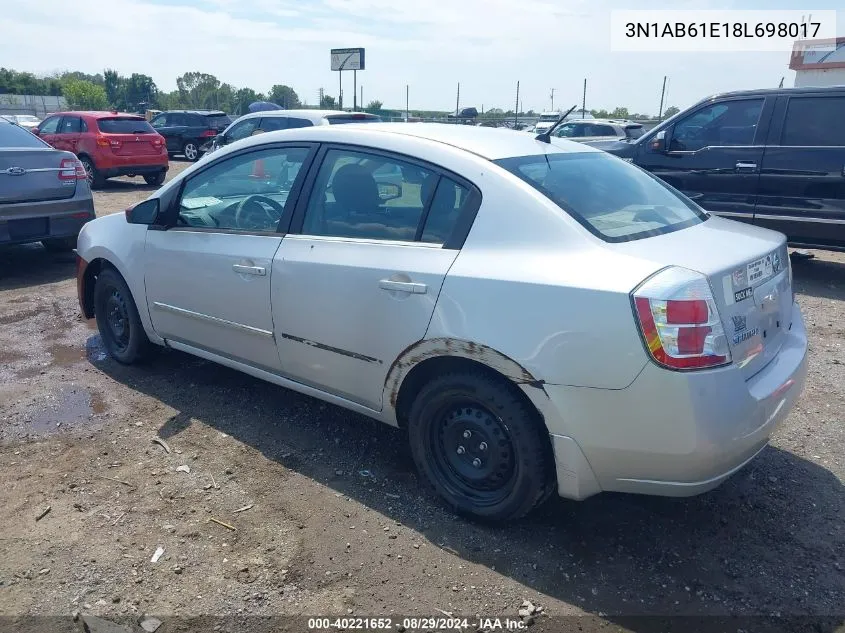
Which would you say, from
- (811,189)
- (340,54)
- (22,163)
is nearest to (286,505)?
(22,163)

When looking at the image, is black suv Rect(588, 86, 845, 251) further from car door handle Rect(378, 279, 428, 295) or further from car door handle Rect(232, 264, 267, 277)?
car door handle Rect(232, 264, 267, 277)

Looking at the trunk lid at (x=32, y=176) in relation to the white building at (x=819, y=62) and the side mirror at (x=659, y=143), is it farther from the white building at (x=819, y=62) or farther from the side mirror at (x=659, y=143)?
the white building at (x=819, y=62)

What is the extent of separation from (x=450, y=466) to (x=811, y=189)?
5.71 meters

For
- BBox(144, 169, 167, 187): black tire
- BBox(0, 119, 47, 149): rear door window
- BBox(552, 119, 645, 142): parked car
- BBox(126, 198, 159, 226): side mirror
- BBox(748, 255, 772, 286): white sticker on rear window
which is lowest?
BBox(748, 255, 772, 286): white sticker on rear window

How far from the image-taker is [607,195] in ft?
10.4

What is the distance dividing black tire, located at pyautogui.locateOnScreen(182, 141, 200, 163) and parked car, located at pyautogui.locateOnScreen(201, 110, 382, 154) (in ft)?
27.6

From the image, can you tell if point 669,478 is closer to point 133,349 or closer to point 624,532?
point 624,532

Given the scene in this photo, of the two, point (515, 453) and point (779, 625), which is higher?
point (515, 453)

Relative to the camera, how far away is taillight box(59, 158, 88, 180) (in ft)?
23.5

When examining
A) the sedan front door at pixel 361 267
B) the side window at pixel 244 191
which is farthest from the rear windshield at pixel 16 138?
the sedan front door at pixel 361 267

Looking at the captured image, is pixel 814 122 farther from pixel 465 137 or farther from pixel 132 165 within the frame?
pixel 132 165

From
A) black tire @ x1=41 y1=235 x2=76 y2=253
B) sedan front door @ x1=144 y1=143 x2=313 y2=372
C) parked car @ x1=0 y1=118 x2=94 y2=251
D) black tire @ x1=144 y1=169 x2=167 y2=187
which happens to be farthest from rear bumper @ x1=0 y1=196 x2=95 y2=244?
black tire @ x1=144 y1=169 x2=167 y2=187

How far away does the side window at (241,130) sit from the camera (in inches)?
504

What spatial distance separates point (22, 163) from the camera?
6.81 m
